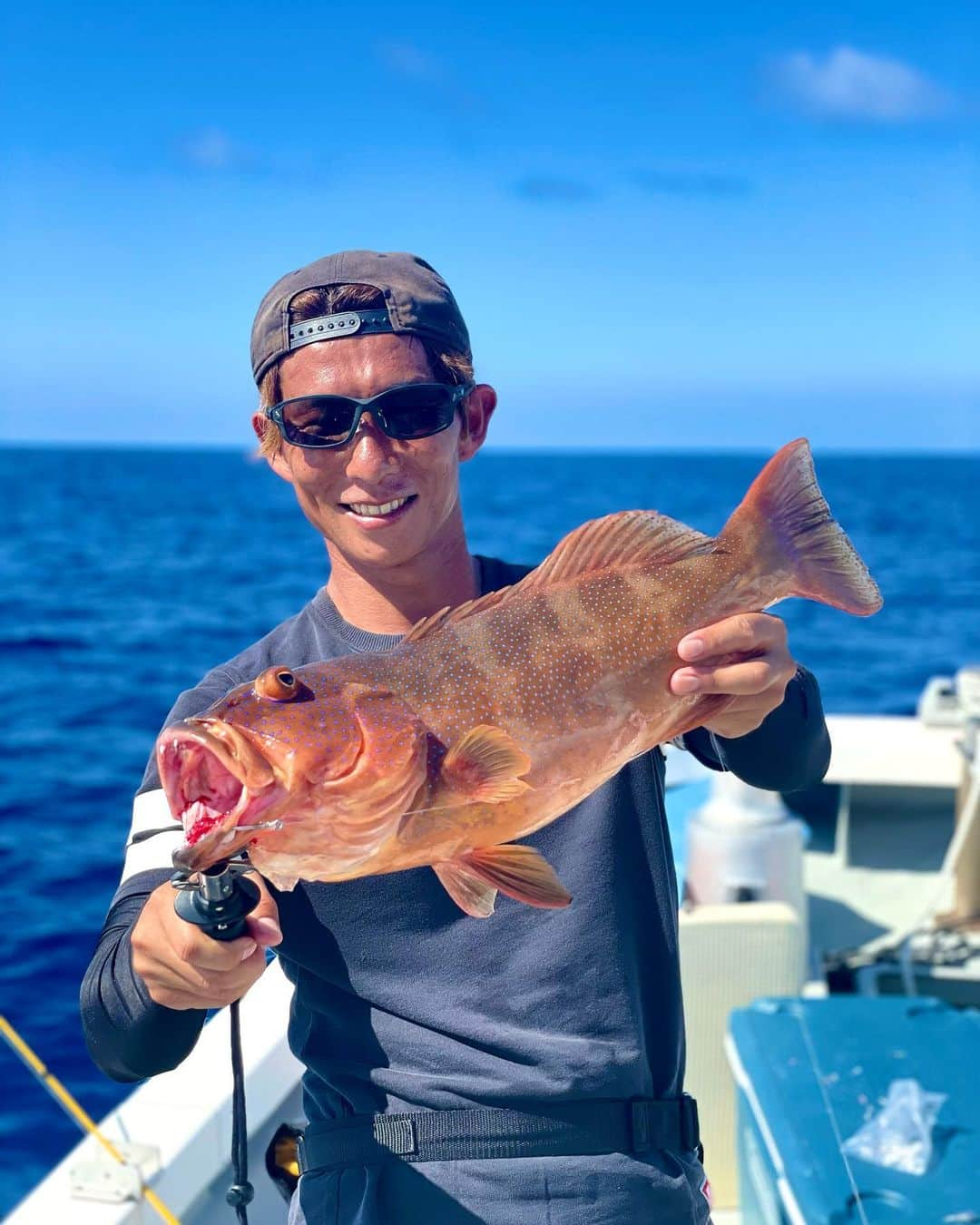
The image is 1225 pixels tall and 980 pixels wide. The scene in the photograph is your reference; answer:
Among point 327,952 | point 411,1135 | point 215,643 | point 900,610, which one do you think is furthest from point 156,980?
point 900,610

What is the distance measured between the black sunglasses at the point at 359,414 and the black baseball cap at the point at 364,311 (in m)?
0.12

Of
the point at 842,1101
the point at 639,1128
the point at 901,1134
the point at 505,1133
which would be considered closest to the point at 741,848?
the point at 842,1101

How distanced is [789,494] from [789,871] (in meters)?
3.23

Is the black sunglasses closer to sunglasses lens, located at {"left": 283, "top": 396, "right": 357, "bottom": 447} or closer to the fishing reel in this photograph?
A: sunglasses lens, located at {"left": 283, "top": 396, "right": 357, "bottom": 447}

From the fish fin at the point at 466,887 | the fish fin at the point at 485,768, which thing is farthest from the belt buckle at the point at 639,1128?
the fish fin at the point at 485,768

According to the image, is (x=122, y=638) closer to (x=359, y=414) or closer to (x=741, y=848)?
(x=741, y=848)

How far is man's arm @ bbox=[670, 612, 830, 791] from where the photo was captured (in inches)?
80.6

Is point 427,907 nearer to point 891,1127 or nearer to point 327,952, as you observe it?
point 327,952

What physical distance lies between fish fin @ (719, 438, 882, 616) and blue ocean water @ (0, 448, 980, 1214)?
21.7 feet

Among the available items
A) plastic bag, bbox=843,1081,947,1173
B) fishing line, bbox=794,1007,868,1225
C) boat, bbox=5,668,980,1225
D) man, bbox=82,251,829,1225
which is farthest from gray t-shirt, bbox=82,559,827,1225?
plastic bag, bbox=843,1081,947,1173

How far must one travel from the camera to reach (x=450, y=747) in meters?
1.89

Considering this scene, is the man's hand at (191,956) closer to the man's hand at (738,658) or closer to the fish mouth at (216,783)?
the fish mouth at (216,783)

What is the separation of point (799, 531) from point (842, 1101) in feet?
6.18

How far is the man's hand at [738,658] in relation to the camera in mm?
2037
